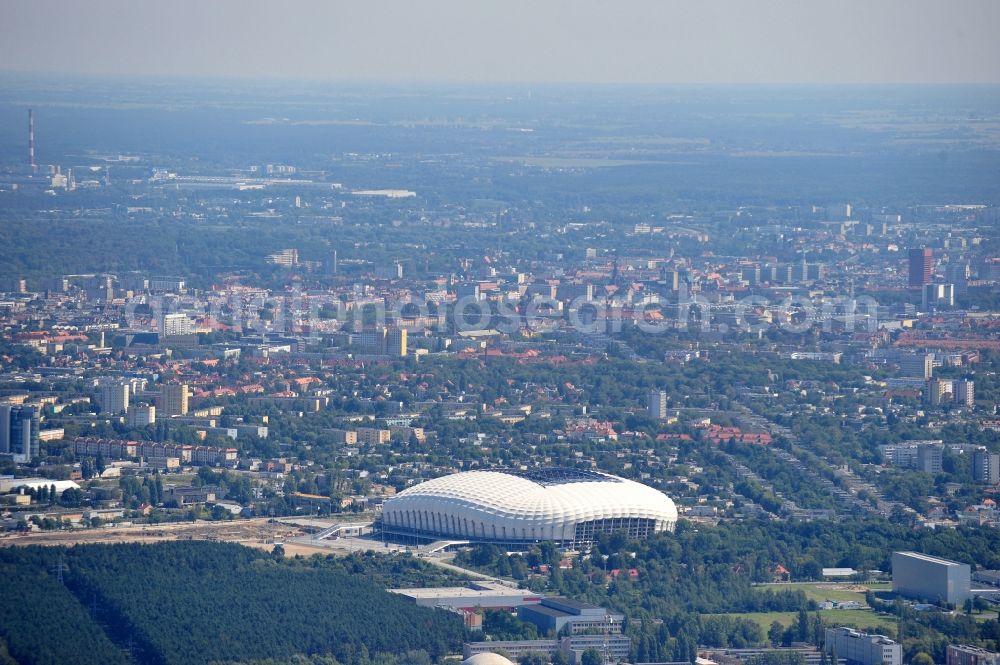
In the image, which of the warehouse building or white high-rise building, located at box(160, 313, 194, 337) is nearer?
the warehouse building

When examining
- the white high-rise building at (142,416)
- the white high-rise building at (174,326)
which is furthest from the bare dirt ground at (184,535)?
the white high-rise building at (174,326)

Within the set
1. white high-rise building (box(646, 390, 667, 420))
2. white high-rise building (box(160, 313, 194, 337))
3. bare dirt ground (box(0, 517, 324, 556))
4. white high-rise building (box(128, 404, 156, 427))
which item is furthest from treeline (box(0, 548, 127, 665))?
white high-rise building (box(160, 313, 194, 337))

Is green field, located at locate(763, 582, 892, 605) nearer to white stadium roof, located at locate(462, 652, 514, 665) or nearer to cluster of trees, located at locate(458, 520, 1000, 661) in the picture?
cluster of trees, located at locate(458, 520, 1000, 661)

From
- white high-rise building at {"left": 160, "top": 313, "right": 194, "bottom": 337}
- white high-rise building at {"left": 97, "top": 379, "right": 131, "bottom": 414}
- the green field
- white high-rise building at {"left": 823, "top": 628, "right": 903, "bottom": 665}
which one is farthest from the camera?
white high-rise building at {"left": 160, "top": 313, "right": 194, "bottom": 337}

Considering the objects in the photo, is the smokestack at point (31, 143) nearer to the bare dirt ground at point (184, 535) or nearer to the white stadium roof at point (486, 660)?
the bare dirt ground at point (184, 535)

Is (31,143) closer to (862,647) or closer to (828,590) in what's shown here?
(828,590)

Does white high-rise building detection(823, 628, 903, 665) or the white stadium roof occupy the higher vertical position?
the white stadium roof

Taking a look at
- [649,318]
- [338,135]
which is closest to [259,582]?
[649,318]
